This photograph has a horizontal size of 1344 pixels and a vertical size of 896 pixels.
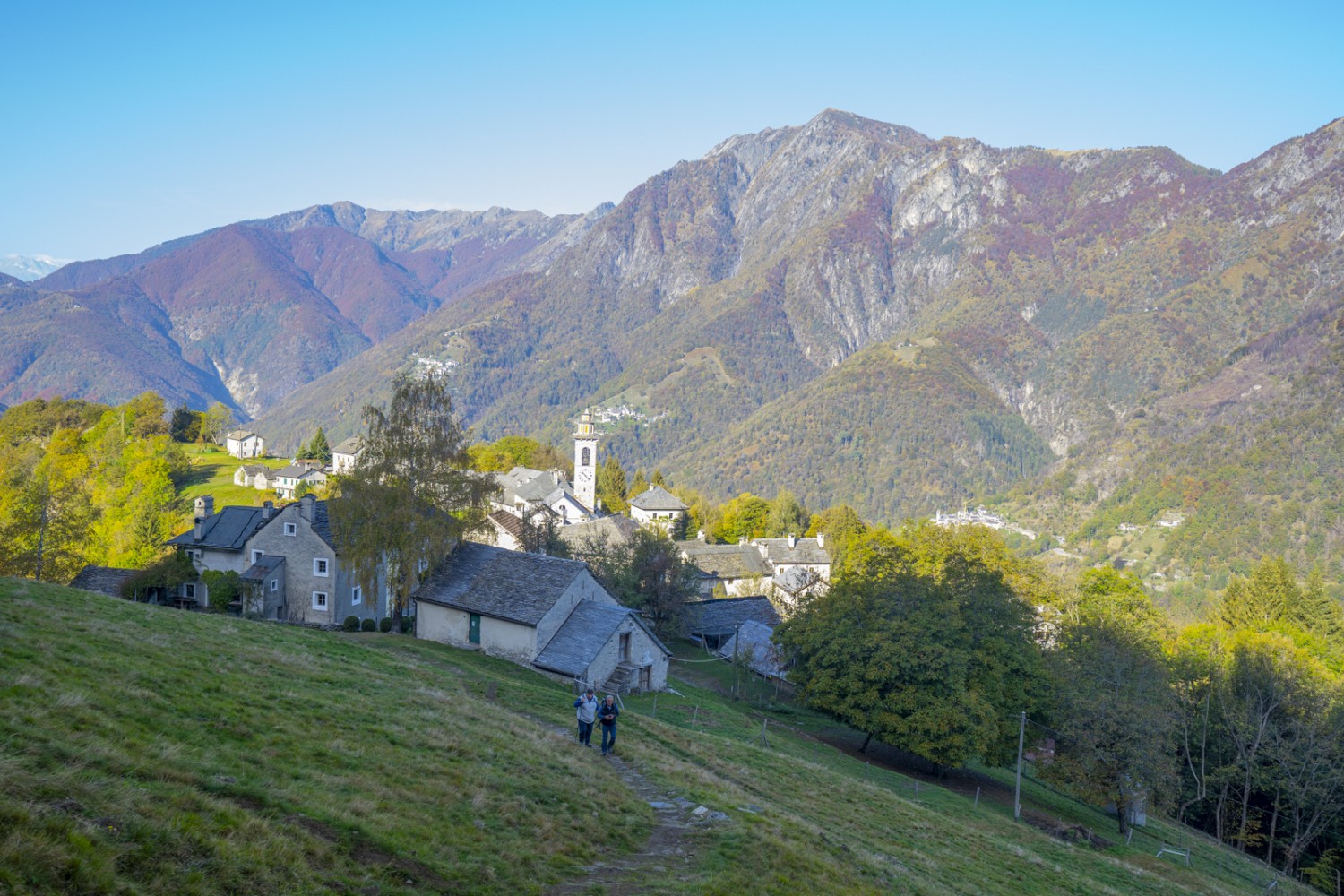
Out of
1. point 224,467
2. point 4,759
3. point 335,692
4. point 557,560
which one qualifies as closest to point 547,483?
point 224,467

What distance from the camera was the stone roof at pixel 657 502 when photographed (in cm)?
11675

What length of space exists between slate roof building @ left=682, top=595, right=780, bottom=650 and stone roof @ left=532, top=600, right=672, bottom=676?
2445cm

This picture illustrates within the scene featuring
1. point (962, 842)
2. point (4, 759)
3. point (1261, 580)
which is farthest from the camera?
point (1261, 580)

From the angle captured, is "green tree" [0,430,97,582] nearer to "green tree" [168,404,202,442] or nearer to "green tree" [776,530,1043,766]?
"green tree" [168,404,202,442]

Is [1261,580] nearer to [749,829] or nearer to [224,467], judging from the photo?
[749,829]

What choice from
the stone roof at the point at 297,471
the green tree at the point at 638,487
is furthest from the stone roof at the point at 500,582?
→ the green tree at the point at 638,487

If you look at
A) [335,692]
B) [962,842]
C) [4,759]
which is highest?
[4,759]

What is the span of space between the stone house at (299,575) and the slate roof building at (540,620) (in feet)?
20.5

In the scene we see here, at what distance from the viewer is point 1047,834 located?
3547 centimetres

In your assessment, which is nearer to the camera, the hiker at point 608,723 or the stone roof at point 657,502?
the hiker at point 608,723

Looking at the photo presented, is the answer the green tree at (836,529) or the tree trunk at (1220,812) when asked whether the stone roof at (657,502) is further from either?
the tree trunk at (1220,812)

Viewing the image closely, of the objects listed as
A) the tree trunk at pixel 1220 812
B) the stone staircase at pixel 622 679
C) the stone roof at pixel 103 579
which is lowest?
the tree trunk at pixel 1220 812

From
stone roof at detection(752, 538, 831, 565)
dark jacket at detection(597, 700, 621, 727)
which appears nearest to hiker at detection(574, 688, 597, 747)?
dark jacket at detection(597, 700, 621, 727)

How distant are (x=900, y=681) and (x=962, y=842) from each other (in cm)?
1642
